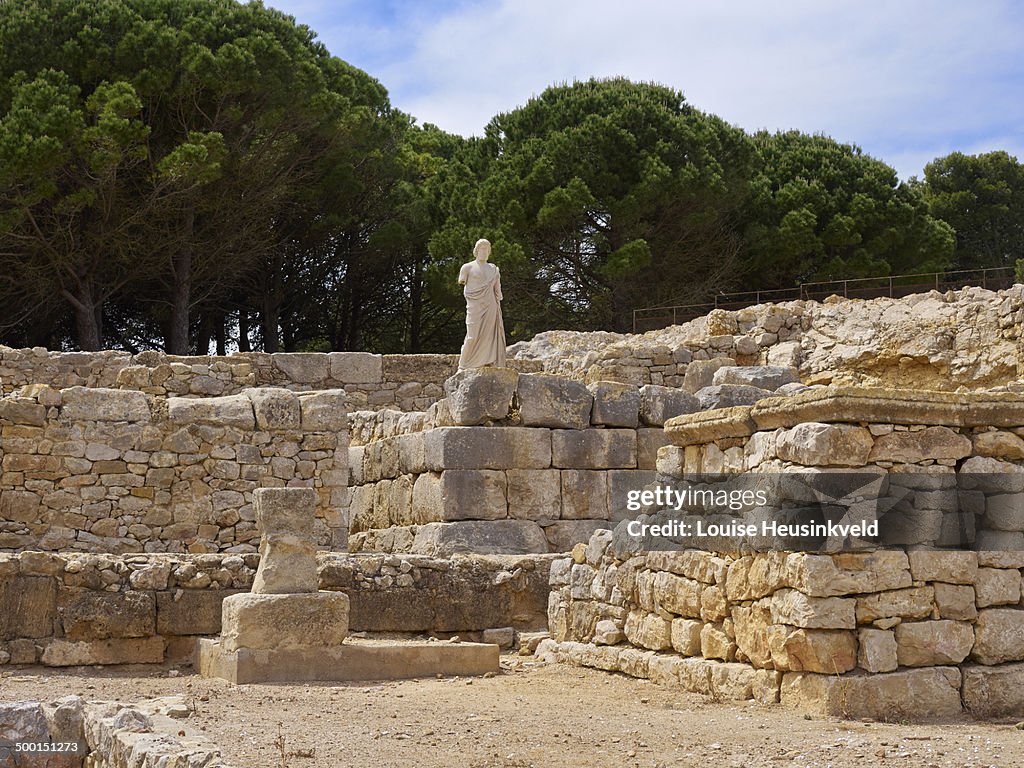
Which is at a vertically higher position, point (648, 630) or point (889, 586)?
point (889, 586)

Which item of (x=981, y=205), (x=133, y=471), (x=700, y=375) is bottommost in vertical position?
(x=133, y=471)

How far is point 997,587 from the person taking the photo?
609cm

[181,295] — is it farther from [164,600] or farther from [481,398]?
[164,600]

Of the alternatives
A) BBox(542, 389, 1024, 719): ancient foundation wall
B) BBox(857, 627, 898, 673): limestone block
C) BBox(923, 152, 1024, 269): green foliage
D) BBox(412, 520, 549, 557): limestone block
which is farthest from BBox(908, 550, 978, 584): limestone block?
BBox(923, 152, 1024, 269): green foliage

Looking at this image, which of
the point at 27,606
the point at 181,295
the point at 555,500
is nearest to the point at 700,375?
the point at 555,500

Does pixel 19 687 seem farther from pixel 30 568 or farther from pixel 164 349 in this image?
pixel 164 349

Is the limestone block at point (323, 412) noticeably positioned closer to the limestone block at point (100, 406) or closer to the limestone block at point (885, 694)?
the limestone block at point (100, 406)

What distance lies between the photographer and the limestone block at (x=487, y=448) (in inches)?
440

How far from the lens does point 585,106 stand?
2942 centimetres

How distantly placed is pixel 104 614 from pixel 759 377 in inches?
376

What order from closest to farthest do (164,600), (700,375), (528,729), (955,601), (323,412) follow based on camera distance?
(528,729), (955,601), (164,600), (323,412), (700,375)

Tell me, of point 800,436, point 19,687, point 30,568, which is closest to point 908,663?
point 800,436

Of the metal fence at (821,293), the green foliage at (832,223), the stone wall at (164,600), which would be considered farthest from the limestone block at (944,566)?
the green foliage at (832,223)

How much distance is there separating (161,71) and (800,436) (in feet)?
64.8
